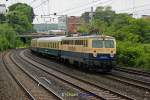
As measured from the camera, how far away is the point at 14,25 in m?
127

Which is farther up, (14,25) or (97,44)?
(14,25)

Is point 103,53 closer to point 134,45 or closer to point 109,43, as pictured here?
point 109,43

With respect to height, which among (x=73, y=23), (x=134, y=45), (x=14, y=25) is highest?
(x=73, y=23)

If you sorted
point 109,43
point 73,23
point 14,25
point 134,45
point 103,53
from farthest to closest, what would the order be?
point 73,23 < point 14,25 < point 134,45 < point 109,43 < point 103,53

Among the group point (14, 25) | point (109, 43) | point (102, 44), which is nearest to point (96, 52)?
point (102, 44)

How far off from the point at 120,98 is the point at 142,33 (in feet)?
109

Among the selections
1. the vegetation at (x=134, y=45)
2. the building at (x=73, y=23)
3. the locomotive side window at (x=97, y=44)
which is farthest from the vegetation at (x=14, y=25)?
the locomotive side window at (x=97, y=44)

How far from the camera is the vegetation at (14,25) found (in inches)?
3974

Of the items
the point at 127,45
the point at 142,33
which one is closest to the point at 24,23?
the point at 142,33

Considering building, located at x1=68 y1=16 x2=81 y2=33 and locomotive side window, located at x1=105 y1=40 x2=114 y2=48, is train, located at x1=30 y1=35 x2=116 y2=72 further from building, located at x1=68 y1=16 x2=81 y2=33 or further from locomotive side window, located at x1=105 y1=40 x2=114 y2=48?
building, located at x1=68 y1=16 x2=81 y2=33

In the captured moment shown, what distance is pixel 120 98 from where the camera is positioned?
54.6 feet

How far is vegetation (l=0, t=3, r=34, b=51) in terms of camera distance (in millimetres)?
100938

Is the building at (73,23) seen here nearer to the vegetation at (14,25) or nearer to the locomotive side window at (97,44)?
the vegetation at (14,25)

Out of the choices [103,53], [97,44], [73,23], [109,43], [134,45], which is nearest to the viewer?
[103,53]
